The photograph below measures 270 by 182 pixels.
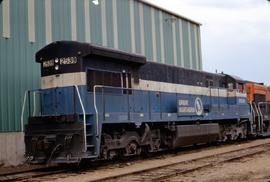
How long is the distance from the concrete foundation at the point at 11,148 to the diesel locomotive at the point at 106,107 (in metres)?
0.98

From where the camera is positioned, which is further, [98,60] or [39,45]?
[39,45]

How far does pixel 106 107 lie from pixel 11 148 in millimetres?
4408

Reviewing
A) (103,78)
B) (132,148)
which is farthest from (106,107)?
(132,148)

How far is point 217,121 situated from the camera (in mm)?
22031

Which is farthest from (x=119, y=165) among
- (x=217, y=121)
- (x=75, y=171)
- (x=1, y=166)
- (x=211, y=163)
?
(x=217, y=121)

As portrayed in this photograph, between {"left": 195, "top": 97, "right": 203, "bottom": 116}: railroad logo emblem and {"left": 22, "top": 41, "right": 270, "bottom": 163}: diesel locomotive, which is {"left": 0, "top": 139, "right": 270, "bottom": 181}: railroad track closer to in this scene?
{"left": 22, "top": 41, "right": 270, "bottom": 163}: diesel locomotive

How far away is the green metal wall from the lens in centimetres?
1708

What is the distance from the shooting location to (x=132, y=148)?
51.7ft

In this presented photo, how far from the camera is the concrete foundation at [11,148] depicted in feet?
54.6

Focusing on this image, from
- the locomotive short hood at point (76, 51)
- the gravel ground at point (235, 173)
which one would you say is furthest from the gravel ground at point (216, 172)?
the locomotive short hood at point (76, 51)

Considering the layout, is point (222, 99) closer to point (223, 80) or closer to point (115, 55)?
point (223, 80)

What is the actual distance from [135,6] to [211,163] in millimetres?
12001

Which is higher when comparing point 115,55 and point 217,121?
point 115,55

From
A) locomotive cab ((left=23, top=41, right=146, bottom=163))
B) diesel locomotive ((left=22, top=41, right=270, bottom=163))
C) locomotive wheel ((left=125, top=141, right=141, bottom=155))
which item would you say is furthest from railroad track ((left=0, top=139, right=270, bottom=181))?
locomotive cab ((left=23, top=41, right=146, bottom=163))
